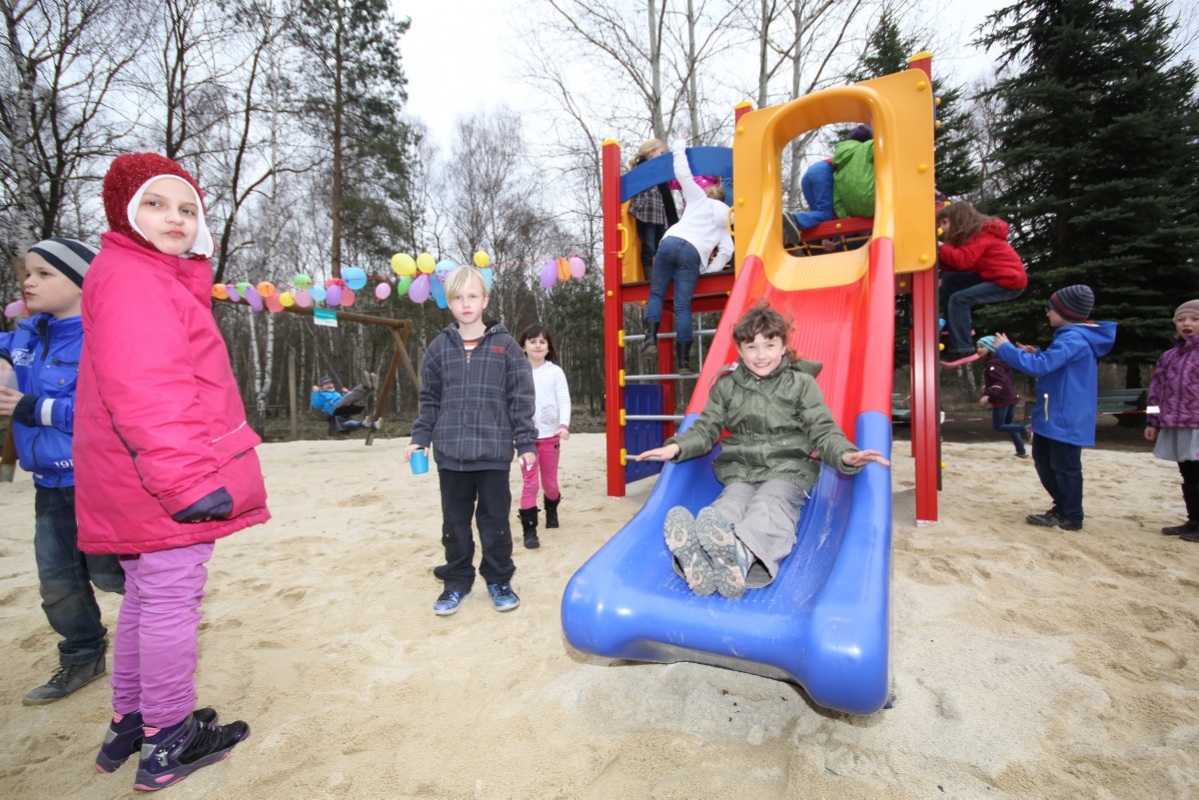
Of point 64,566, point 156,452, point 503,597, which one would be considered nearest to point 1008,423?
point 503,597

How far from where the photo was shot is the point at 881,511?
2.12 metres

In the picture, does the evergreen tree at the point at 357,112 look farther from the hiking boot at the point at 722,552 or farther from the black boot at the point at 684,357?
the hiking boot at the point at 722,552

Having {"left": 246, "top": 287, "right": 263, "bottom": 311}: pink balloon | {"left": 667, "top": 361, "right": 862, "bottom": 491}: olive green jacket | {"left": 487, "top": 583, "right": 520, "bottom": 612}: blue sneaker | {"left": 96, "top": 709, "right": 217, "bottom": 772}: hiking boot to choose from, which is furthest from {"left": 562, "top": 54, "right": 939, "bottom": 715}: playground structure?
{"left": 246, "top": 287, "right": 263, "bottom": 311}: pink balloon

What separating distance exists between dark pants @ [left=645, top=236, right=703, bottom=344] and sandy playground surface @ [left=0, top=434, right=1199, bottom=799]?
1.93 m

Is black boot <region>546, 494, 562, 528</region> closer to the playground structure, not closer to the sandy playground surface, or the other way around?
the sandy playground surface

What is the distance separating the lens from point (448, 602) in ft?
9.66

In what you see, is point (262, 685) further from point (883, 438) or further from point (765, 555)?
point (883, 438)

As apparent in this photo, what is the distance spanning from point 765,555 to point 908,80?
12.1 feet

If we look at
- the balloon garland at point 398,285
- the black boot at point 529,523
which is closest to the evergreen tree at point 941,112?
the balloon garland at point 398,285

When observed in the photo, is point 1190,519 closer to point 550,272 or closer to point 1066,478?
point 1066,478

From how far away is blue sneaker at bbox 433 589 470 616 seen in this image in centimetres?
290

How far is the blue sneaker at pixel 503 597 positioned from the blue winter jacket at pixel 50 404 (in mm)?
1723

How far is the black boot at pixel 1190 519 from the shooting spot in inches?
149

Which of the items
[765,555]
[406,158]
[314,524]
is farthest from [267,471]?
[406,158]
